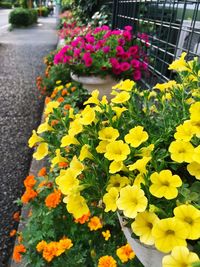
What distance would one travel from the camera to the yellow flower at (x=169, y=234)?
812 millimetres

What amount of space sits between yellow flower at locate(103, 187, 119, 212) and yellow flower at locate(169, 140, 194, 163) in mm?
212

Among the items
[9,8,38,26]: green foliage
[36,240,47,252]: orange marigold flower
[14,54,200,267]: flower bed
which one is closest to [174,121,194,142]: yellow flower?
[14,54,200,267]: flower bed

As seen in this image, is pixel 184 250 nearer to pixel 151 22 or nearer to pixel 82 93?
pixel 82 93

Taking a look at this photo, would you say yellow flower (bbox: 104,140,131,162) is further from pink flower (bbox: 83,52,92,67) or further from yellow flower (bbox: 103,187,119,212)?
pink flower (bbox: 83,52,92,67)

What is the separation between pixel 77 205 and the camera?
110 centimetres

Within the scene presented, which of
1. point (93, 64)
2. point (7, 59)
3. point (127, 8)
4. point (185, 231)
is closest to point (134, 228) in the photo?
point (185, 231)

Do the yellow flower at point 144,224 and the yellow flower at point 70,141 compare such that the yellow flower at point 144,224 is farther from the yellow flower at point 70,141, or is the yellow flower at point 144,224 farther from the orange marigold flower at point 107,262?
the orange marigold flower at point 107,262

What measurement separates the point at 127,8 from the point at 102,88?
69.9 inches

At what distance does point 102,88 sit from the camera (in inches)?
147

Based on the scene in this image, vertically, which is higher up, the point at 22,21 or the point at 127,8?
the point at 127,8

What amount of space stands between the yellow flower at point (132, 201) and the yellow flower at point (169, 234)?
7cm

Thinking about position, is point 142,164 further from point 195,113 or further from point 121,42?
point 121,42

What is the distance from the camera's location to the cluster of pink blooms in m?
3.53

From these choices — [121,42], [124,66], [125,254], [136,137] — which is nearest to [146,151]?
[136,137]
